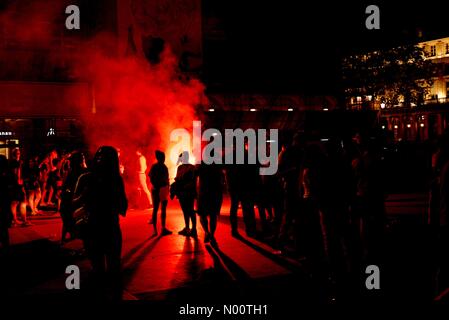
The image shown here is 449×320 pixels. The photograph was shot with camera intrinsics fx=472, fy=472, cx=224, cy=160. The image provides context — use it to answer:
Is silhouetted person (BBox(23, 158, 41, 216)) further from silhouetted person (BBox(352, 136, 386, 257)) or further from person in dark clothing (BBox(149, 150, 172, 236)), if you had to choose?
silhouetted person (BBox(352, 136, 386, 257))

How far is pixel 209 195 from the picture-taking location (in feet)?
26.6

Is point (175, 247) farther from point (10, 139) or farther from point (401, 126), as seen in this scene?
point (401, 126)

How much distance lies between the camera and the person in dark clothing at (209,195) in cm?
811

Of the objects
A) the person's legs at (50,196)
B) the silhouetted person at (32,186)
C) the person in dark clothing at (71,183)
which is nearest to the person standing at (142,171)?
the silhouetted person at (32,186)

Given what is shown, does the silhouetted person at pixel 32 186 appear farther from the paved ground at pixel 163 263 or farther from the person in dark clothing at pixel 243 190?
the person in dark clothing at pixel 243 190

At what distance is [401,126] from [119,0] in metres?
41.7

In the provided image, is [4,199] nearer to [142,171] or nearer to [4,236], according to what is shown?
[4,236]

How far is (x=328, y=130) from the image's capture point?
57.2ft

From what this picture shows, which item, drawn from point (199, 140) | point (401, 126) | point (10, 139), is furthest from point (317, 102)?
point (401, 126)

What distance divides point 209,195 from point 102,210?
3144 millimetres

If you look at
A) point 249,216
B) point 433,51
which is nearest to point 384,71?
point 433,51

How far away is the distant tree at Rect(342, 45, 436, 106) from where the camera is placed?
1548 inches

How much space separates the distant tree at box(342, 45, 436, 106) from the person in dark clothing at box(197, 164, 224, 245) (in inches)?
1293

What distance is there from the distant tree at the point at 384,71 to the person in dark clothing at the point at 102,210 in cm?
3596
